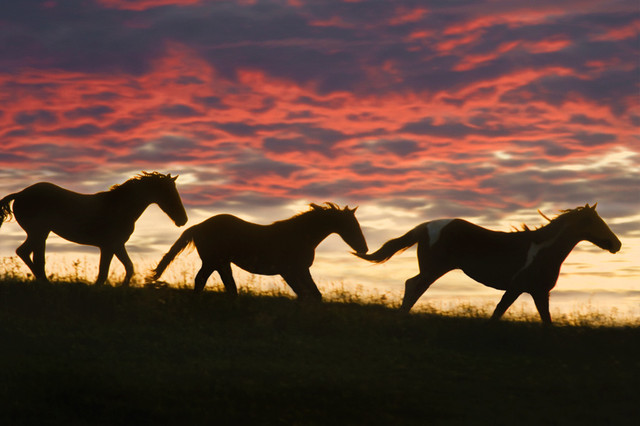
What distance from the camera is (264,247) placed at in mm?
15242

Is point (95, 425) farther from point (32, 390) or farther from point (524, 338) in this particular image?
point (524, 338)

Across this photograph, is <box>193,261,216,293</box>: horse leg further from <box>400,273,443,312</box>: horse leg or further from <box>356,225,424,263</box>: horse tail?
<box>400,273,443,312</box>: horse leg

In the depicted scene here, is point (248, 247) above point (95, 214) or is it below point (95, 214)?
below

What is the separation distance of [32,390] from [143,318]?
14.1ft

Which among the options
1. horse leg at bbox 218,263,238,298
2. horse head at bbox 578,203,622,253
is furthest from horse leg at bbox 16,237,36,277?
horse head at bbox 578,203,622,253

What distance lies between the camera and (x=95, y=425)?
8.37 meters

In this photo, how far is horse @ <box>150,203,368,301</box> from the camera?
15.1 m

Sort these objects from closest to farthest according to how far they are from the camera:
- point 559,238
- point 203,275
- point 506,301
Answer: point 203,275 < point 506,301 < point 559,238

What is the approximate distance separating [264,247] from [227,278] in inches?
37.2

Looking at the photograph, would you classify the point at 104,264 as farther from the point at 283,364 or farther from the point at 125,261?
the point at 283,364

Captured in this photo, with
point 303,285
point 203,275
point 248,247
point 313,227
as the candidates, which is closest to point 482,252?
point 313,227

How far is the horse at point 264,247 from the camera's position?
15.1 metres

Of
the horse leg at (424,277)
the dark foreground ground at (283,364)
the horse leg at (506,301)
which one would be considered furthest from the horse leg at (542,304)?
the horse leg at (424,277)

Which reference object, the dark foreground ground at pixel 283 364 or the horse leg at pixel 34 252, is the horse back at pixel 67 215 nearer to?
the horse leg at pixel 34 252
